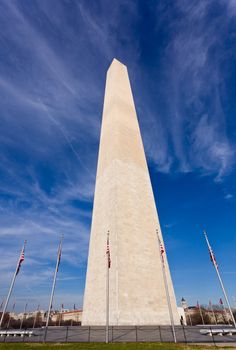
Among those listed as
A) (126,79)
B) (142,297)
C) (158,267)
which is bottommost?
(142,297)

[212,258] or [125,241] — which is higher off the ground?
[125,241]

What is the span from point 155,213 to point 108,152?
1012 centimetres

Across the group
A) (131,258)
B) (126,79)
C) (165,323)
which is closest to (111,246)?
(131,258)

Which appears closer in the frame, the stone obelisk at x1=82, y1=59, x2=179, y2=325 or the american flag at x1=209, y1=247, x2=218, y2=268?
the american flag at x1=209, y1=247, x2=218, y2=268

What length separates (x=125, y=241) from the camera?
73.5 feet

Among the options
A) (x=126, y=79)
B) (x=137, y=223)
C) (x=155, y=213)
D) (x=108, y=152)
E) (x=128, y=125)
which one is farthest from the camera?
(x=126, y=79)

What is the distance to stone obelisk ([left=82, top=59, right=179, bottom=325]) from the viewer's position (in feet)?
65.2

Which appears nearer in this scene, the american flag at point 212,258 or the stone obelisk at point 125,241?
the american flag at point 212,258

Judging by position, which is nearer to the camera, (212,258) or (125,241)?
(212,258)

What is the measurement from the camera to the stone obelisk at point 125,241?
65.2 feet

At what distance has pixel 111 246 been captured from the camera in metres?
22.2

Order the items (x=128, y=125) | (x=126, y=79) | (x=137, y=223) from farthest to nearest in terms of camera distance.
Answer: (x=126, y=79) → (x=128, y=125) → (x=137, y=223)

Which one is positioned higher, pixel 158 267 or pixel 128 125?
pixel 128 125

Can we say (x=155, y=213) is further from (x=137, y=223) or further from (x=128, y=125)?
(x=128, y=125)
